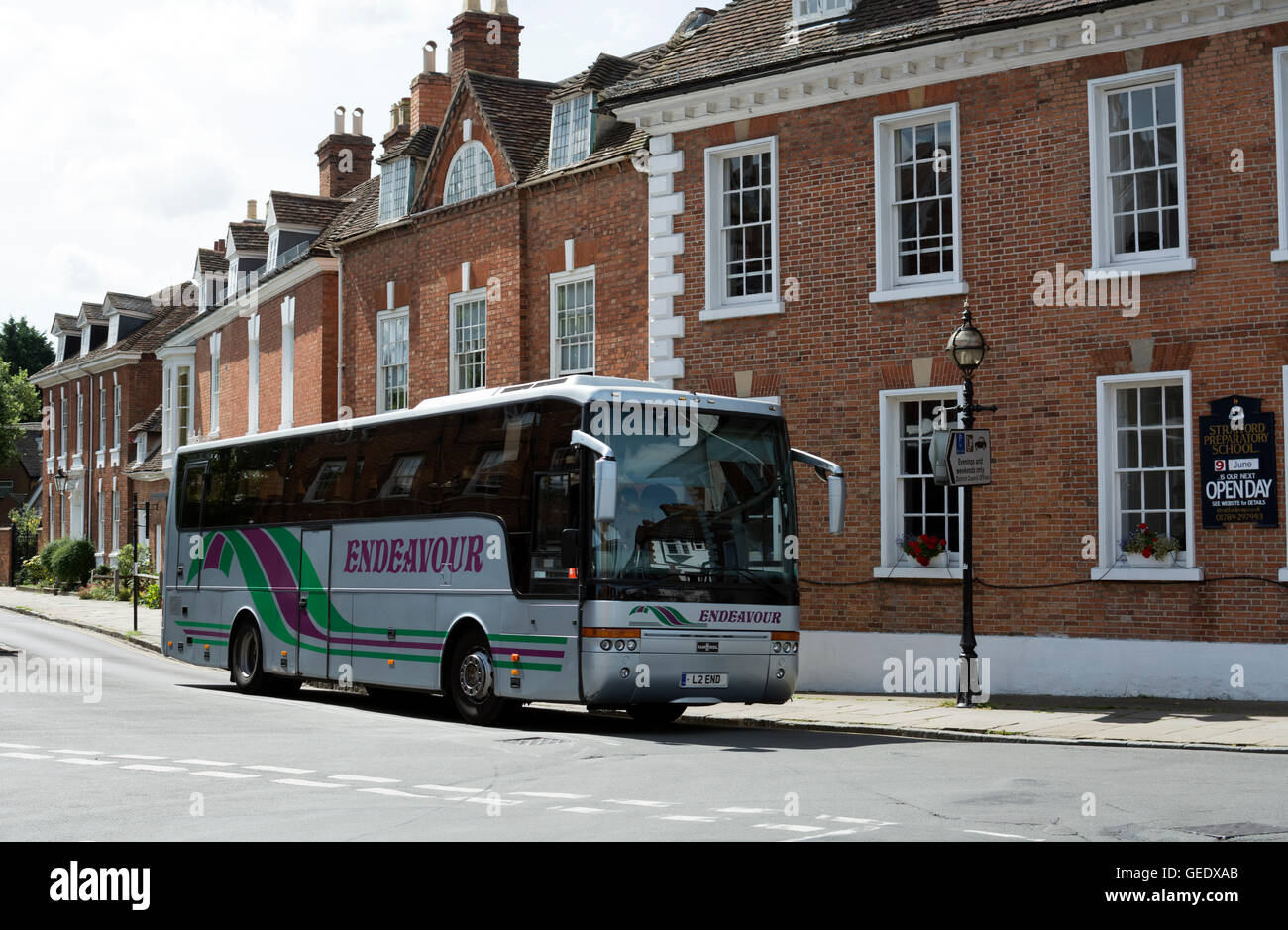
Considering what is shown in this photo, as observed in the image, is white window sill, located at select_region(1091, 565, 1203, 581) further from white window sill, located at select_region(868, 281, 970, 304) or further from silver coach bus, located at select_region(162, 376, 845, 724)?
white window sill, located at select_region(868, 281, 970, 304)

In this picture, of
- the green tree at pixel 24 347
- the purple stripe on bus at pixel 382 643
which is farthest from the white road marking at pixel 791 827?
the green tree at pixel 24 347

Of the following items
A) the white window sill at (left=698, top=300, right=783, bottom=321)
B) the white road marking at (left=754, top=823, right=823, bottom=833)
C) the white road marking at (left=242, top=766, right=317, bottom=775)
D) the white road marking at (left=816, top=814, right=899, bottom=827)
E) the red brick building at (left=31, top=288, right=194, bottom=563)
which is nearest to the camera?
the white road marking at (left=754, top=823, right=823, bottom=833)

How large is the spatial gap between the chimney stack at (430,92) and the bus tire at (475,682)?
1965 centimetres

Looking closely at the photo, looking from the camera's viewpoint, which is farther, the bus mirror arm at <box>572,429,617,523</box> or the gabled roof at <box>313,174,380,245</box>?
the gabled roof at <box>313,174,380,245</box>

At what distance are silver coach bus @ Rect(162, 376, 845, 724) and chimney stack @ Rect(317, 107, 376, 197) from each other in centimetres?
2743

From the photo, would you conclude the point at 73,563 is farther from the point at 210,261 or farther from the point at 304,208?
the point at 304,208

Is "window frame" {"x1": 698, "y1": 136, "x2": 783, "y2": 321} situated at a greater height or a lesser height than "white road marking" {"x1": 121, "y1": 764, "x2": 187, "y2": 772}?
greater

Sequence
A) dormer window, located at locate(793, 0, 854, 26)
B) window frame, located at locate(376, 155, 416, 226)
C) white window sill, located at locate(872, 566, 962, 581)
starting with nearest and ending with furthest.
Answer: white window sill, located at locate(872, 566, 962, 581) < dormer window, located at locate(793, 0, 854, 26) < window frame, located at locate(376, 155, 416, 226)

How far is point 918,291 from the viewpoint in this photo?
19609 mm

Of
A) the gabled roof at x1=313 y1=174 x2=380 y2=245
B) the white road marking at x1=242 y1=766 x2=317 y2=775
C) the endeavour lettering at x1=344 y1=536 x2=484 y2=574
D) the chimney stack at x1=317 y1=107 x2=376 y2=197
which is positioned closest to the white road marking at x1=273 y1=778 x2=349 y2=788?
the white road marking at x1=242 y1=766 x2=317 y2=775

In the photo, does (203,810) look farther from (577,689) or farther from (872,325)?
(872,325)

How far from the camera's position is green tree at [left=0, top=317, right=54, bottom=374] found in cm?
9706

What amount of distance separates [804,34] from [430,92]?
14.7 m

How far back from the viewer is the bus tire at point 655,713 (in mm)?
16844
